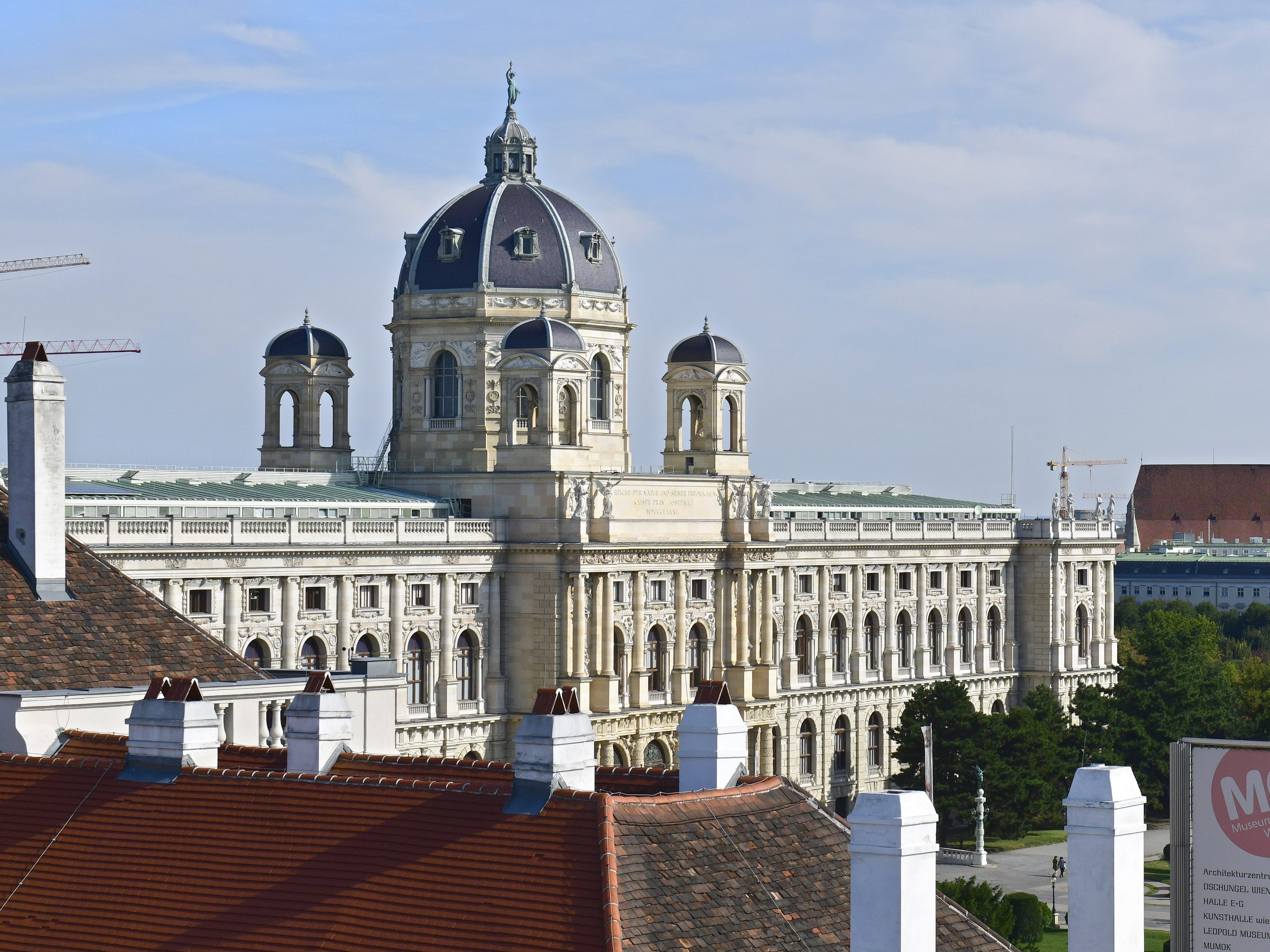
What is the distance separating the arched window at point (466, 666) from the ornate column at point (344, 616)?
8897 millimetres

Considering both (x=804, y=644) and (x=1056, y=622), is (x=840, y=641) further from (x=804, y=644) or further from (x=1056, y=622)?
(x=1056, y=622)

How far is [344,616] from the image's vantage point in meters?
118

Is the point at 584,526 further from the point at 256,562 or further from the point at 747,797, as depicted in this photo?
the point at 747,797

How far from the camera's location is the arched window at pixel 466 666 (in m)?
126

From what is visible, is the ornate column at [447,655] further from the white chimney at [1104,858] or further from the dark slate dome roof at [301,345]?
the white chimney at [1104,858]

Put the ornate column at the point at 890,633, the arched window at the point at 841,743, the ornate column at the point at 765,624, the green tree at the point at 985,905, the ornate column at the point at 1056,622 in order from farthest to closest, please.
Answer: the ornate column at the point at 1056,622, the ornate column at the point at 890,633, the arched window at the point at 841,743, the ornate column at the point at 765,624, the green tree at the point at 985,905

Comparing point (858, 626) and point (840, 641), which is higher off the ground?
point (858, 626)

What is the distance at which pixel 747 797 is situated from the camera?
40.0 m

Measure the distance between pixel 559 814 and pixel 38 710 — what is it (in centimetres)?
1514

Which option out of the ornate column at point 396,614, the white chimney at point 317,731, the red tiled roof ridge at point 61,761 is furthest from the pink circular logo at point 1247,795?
the ornate column at point 396,614

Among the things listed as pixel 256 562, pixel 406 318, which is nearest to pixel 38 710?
pixel 256 562

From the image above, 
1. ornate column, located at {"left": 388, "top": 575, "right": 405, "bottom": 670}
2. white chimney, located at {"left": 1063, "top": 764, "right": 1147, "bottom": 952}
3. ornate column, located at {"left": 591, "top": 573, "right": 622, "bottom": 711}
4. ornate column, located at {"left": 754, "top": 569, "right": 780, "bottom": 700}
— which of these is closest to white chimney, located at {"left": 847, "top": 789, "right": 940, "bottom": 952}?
white chimney, located at {"left": 1063, "top": 764, "right": 1147, "bottom": 952}

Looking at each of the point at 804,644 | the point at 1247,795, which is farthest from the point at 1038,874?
the point at 1247,795

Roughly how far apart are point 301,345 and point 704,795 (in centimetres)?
10343
